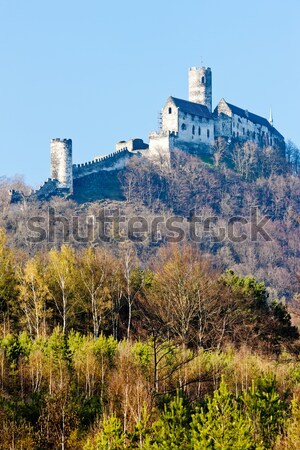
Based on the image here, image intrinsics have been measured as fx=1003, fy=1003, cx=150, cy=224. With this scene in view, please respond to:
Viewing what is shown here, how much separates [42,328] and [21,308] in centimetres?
129

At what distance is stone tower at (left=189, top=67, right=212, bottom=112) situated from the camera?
110688mm

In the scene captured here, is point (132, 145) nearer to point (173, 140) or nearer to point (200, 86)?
point (173, 140)

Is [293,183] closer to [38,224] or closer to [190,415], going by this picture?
[38,224]

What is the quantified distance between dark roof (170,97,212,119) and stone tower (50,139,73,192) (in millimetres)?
17895

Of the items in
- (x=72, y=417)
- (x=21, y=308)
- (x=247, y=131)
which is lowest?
(x=72, y=417)

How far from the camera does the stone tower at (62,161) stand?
88875 millimetres

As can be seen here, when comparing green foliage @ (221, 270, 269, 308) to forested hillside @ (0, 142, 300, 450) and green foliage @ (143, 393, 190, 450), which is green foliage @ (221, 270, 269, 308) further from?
green foliage @ (143, 393, 190, 450)

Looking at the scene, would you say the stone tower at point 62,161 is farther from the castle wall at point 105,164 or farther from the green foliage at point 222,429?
the green foliage at point 222,429

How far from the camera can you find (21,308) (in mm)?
43469

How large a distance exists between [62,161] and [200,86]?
2793 centimetres

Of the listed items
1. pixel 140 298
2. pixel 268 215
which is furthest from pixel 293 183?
pixel 140 298

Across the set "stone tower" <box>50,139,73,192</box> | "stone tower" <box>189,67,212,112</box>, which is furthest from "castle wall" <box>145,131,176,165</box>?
Result: "stone tower" <box>50,139,73,192</box>

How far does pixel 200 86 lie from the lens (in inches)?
4387

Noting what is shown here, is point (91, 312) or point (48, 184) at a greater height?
point (48, 184)
